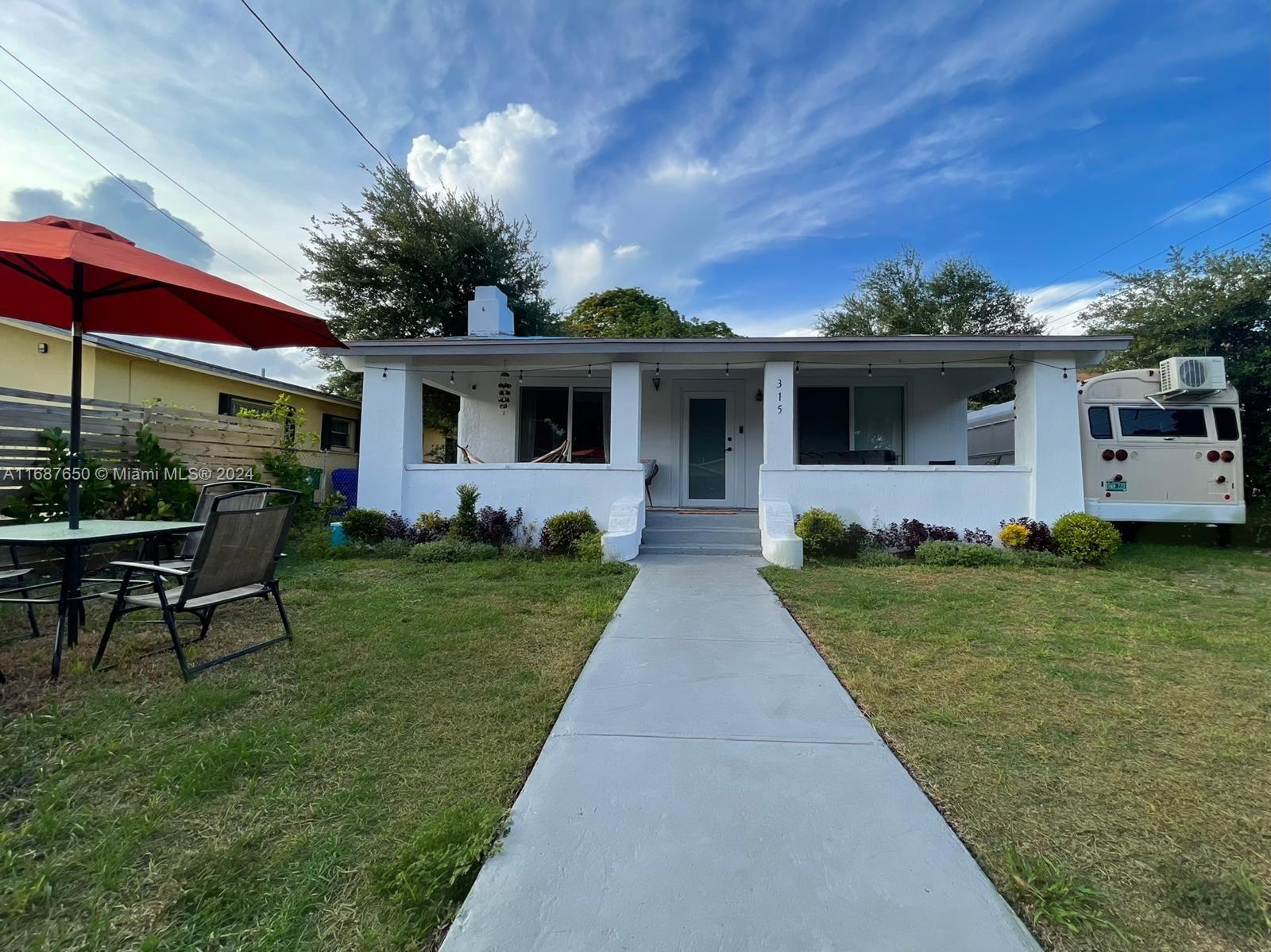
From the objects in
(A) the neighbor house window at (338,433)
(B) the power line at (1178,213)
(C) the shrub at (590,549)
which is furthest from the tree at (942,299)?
(A) the neighbor house window at (338,433)

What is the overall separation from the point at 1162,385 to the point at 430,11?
39.5 ft

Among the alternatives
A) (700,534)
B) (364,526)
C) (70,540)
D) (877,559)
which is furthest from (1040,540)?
(70,540)

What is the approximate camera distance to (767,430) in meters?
8.10

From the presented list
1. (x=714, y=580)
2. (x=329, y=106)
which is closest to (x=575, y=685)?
(x=714, y=580)

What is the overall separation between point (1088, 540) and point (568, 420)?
8231 mm

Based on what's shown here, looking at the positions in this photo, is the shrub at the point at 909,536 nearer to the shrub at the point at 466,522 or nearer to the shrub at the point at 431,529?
the shrub at the point at 466,522

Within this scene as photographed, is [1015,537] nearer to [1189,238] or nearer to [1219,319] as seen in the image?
[1219,319]

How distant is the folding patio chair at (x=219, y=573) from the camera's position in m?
3.07

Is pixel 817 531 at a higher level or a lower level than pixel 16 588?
higher

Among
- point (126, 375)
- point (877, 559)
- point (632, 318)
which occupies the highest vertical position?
point (632, 318)

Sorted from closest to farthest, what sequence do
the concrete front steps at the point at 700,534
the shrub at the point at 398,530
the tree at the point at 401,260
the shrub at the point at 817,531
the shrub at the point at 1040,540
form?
the shrub at the point at 817,531, the shrub at the point at 1040,540, the concrete front steps at the point at 700,534, the shrub at the point at 398,530, the tree at the point at 401,260

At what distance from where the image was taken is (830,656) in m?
3.62

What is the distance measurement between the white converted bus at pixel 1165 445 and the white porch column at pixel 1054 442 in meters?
0.60

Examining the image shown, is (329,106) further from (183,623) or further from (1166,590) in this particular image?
(1166,590)
